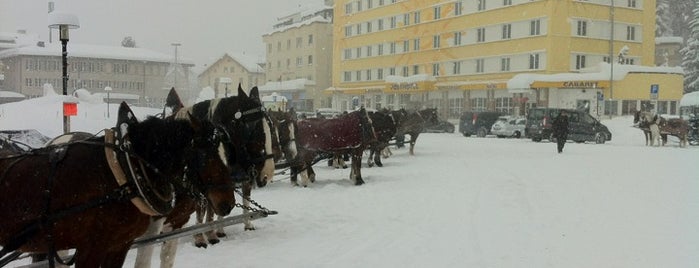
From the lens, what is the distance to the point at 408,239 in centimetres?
786

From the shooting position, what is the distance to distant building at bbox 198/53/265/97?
5191 cm

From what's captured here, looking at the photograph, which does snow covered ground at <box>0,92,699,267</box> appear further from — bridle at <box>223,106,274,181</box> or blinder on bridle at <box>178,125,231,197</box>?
blinder on bridle at <box>178,125,231,197</box>

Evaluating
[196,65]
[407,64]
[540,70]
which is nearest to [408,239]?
[540,70]

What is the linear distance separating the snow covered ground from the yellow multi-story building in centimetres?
2389

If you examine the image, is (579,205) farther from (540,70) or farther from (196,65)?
(196,65)

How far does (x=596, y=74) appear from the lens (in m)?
38.6

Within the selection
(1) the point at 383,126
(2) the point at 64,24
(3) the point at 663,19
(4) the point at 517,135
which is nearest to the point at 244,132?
(2) the point at 64,24

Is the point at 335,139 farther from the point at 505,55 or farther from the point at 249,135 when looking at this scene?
the point at 505,55

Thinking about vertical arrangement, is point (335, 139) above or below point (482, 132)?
above

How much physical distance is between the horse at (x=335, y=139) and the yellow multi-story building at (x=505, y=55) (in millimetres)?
28442

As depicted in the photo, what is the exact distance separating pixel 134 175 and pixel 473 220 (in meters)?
6.30

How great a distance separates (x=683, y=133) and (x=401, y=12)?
2788 cm

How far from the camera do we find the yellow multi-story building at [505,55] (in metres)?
39.2

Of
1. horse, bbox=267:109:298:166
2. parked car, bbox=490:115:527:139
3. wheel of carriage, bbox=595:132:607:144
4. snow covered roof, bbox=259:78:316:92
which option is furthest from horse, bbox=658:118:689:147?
snow covered roof, bbox=259:78:316:92
